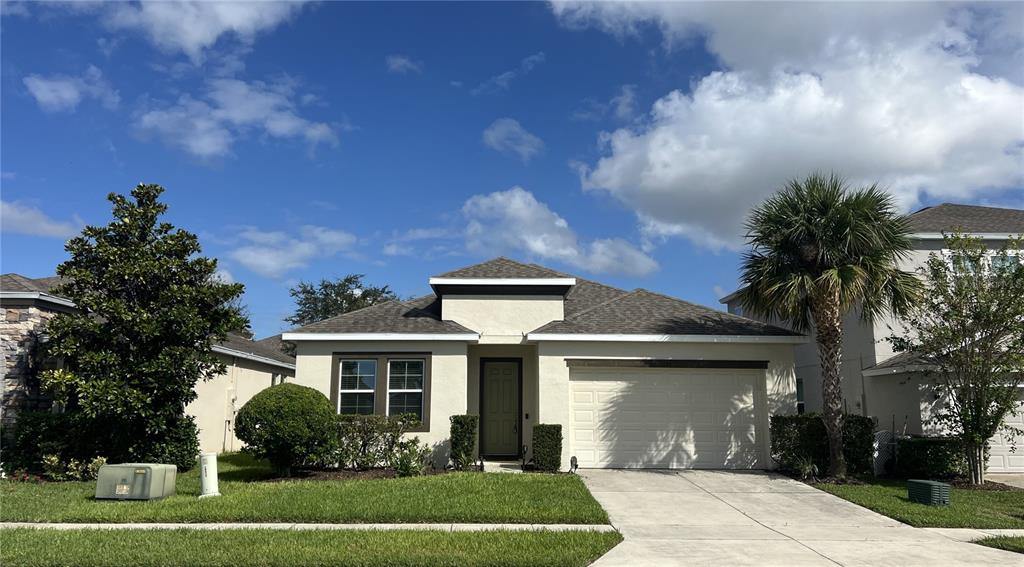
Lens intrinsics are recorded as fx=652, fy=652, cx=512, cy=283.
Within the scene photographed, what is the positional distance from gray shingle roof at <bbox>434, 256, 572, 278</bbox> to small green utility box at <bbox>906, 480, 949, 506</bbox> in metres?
8.28

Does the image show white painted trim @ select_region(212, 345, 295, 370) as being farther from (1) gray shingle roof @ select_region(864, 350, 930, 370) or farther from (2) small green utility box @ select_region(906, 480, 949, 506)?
(1) gray shingle roof @ select_region(864, 350, 930, 370)

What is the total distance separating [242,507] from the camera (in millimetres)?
9641

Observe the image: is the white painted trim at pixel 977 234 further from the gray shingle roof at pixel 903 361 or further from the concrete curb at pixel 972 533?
the concrete curb at pixel 972 533

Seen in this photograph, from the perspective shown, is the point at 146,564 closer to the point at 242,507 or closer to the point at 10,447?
the point at 242,507

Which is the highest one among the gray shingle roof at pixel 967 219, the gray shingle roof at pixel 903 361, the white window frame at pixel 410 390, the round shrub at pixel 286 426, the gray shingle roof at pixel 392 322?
the gray shingle roof at pixel 967 219

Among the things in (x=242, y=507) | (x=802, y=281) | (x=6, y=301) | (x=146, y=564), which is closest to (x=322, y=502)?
(x=242, y=507)

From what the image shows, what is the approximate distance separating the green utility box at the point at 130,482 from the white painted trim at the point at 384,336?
14.8 ft

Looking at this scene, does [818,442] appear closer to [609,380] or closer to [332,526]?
[609,380]

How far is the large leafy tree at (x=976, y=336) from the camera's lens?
1260 cm

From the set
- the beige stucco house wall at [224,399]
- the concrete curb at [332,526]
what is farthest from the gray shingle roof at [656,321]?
the beige stucco house wall at [224,399]

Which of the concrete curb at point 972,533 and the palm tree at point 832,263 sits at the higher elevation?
the palm tree at point 832,263

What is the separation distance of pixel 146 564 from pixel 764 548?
7.07m

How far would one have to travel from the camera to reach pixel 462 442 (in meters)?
13.8

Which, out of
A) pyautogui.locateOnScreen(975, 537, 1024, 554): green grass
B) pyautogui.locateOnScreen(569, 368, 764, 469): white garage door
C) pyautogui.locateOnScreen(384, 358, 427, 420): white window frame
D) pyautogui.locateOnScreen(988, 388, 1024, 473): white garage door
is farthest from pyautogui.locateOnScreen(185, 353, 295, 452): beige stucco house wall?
pyautogui.locateOnScreen(988, 388, 1024, 473): white garage door
